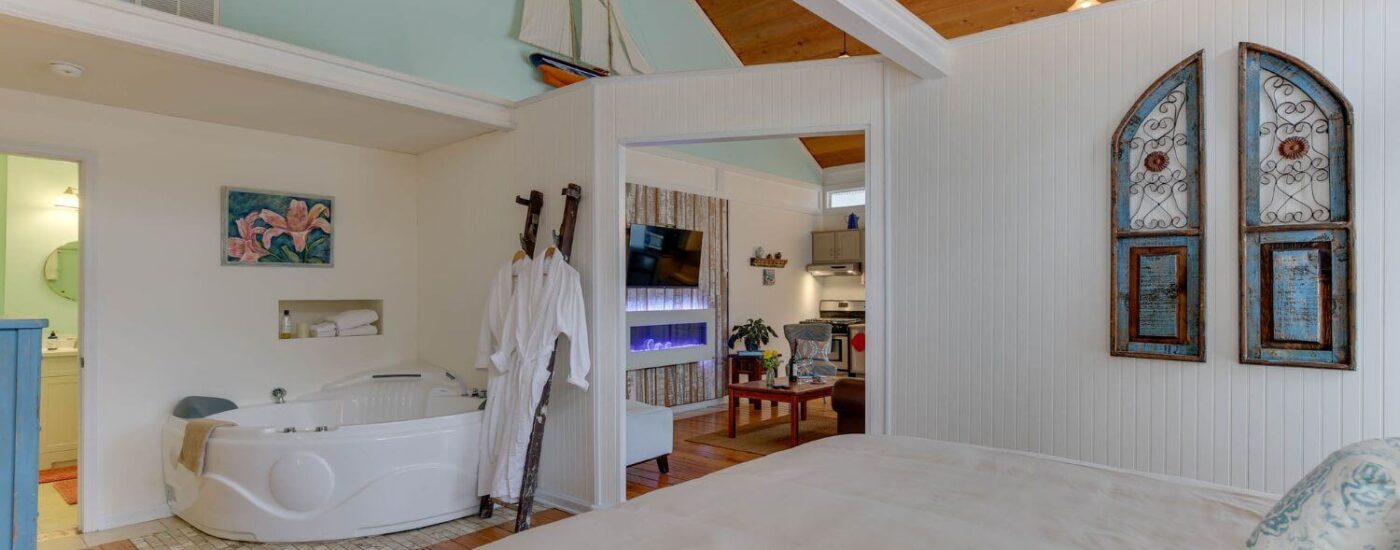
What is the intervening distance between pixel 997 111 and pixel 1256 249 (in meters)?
1.06

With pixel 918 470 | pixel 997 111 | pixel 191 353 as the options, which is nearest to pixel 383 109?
pixel 191 353

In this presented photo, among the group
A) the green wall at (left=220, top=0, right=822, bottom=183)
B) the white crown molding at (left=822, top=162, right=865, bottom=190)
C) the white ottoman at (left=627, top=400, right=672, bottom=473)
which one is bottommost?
the white ottoman at (left=627, top=400, right=672, bottom=473)

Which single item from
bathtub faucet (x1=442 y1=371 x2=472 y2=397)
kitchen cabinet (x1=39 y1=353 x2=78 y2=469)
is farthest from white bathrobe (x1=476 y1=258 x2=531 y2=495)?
kitchen cabinet (x1=39 y1=353 x2=78 y2=469)

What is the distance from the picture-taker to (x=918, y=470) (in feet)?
5.97

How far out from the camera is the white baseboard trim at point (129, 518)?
3719 millimetres

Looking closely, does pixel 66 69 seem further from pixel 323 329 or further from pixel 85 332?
pixel 323 329

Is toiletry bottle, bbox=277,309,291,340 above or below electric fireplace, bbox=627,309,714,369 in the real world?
above

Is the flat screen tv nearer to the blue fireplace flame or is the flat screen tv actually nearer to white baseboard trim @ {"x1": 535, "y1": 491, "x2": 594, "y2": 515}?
the blue fireplace flame

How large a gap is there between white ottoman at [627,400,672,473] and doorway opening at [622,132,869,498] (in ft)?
0.04

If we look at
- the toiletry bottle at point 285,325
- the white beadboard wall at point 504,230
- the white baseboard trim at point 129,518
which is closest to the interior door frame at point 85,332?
the white baseboard trim at point 129,518

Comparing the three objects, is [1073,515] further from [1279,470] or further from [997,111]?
[997,111]

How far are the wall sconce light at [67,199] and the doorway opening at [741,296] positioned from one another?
414 centimetres

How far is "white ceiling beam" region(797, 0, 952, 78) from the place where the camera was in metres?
2.50

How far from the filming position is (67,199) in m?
5.21
